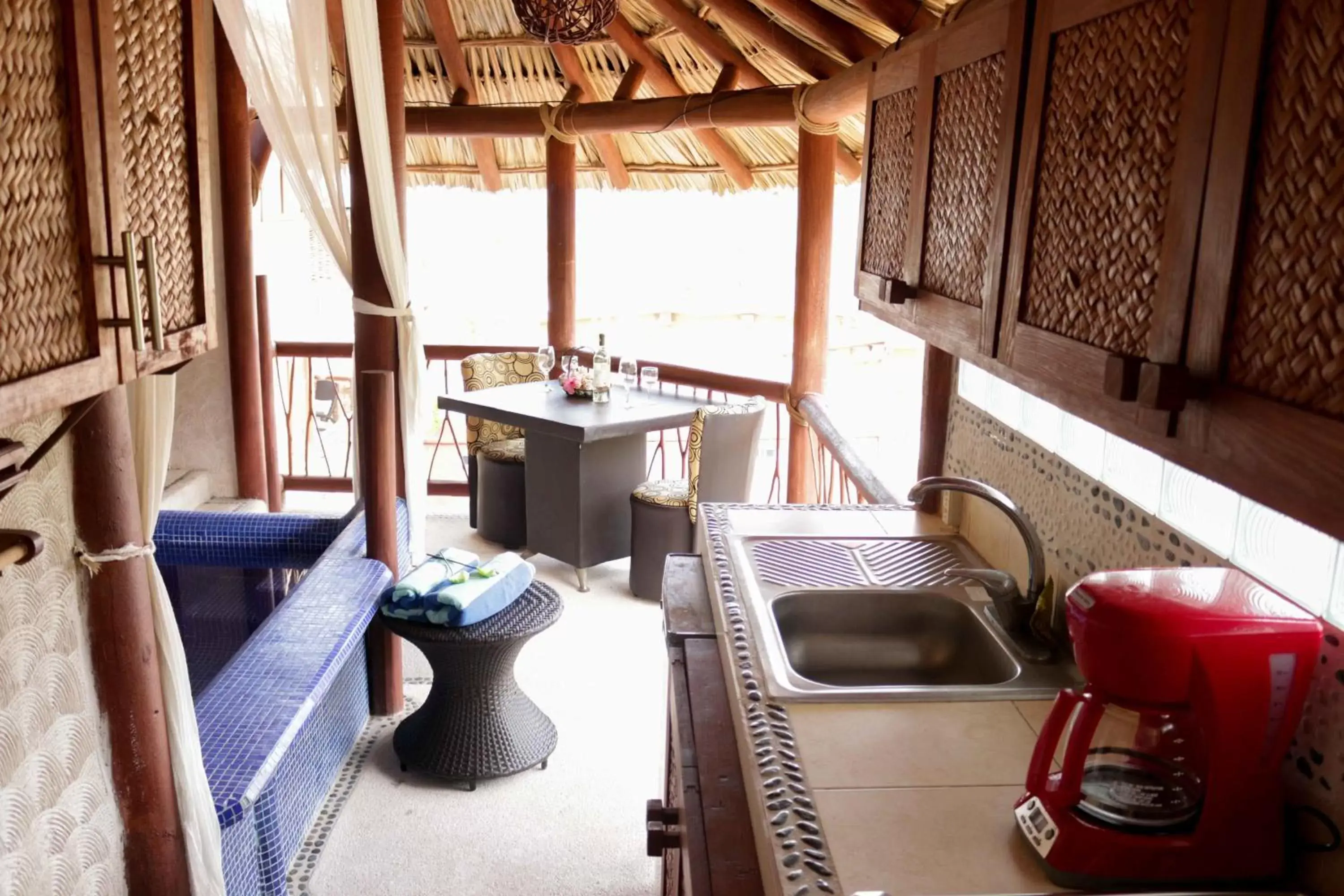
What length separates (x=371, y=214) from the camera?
329 cm

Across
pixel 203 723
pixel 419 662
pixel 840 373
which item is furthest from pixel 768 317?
pixel 203 723

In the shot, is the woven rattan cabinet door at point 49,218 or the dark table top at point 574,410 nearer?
the woven rattan cabinet door at point 49,218

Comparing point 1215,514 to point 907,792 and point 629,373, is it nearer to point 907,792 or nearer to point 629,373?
point 907,792

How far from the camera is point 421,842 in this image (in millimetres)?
2932

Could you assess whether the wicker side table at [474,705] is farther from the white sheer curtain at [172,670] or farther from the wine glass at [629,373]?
the wine glass at [629,373]

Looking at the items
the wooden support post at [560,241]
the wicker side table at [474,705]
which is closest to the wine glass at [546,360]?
the wooden support post at [560,241]

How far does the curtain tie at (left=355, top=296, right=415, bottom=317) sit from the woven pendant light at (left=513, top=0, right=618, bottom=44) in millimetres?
1389

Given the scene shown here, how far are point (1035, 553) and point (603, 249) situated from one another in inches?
357

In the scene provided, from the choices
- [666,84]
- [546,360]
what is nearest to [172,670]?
[546,360]

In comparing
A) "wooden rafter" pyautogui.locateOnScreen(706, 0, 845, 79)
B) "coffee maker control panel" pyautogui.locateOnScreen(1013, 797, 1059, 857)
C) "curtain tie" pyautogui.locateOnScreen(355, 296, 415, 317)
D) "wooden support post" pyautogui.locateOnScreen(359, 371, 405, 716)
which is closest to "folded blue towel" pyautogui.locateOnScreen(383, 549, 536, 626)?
"wooden support post" pyautogui.locateOnScreen(359, 371, 405, 716)

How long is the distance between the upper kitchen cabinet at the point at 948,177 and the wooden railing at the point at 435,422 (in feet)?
5.99

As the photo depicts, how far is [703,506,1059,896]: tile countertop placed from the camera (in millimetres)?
1277

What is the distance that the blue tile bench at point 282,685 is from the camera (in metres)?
2.40

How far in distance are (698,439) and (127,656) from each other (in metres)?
2.74
